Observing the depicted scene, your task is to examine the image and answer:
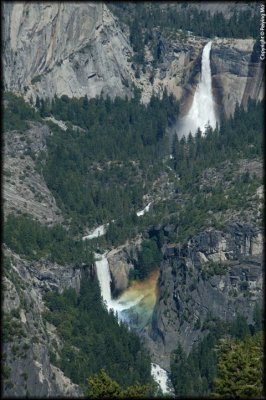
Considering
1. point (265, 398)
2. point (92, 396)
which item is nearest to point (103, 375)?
point (92, 396)

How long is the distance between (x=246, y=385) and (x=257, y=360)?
5.42m

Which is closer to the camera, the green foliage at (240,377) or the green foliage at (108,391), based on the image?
the green foliage at (240,377)

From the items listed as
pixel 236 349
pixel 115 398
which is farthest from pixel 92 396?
pixel 236 349

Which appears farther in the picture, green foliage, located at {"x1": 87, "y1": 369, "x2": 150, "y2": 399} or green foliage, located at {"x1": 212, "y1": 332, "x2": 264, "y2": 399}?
green foliage, located at {"x1": 87, "y1": 369, "x2": 150, "y2": 399}

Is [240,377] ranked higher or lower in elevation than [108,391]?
higher

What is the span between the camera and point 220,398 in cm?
18762

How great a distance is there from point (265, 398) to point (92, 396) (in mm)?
18001

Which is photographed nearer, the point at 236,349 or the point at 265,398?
A: the point at 265,398

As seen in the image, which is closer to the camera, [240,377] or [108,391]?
[108,391]

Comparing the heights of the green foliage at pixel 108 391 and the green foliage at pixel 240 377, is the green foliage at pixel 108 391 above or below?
below

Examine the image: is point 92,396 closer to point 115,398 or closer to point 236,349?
point 115,398

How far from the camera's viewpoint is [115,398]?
7397 inches

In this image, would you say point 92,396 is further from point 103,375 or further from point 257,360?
point 257,360

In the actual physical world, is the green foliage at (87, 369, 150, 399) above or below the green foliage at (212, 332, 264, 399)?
below
